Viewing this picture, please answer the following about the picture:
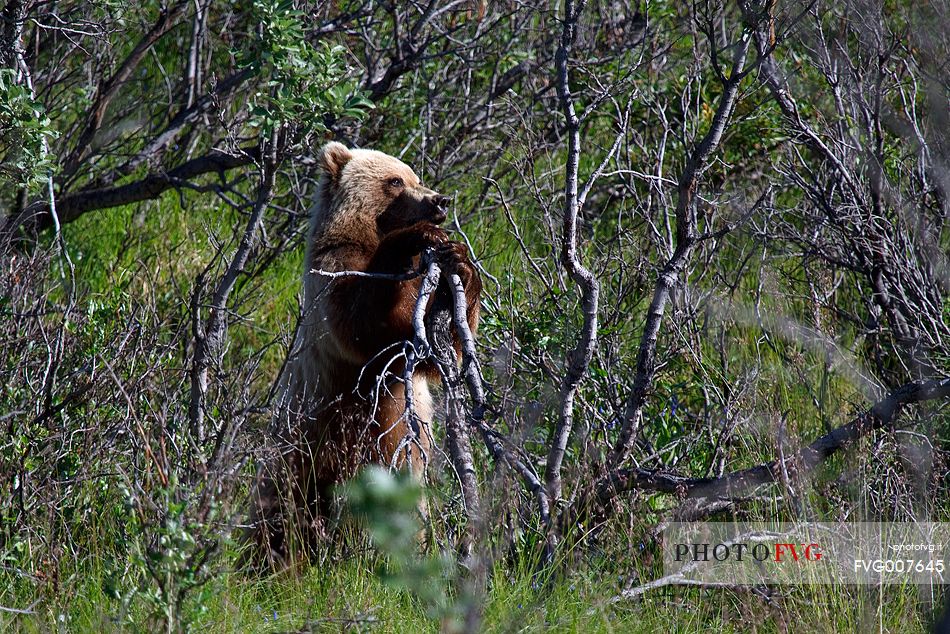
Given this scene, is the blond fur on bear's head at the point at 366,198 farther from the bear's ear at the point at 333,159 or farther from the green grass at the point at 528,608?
the green grass at the point at 528,608

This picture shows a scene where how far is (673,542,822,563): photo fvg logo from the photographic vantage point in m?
4.08

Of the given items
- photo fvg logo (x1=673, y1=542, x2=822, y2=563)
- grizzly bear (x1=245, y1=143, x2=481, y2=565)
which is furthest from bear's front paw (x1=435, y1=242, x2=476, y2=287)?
photo fvg logo (x1=673, y1=542, x2=822, y2=563)

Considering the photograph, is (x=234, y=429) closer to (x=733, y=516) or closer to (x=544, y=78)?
(x=733, y=516)

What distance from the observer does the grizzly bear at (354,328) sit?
4832mm

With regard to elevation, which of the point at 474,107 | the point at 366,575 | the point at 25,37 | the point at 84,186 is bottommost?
the point at 366,575

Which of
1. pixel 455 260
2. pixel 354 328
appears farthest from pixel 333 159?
pixel 455 260

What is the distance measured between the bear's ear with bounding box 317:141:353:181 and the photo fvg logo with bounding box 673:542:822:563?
9.29ft

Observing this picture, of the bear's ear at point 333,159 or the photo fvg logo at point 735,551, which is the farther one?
the bear's ear at point 333,159

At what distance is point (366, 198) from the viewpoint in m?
5.57

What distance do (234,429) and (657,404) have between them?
104 inches

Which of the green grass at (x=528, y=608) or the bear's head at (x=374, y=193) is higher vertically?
the bear's head at (x=374, y=193)

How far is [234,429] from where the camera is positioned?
397 cm

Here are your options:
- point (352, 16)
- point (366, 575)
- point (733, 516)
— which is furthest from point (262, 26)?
point (733, 516)

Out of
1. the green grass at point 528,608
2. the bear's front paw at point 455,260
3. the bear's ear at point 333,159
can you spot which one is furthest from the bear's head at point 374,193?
the green grass at point 528,608
